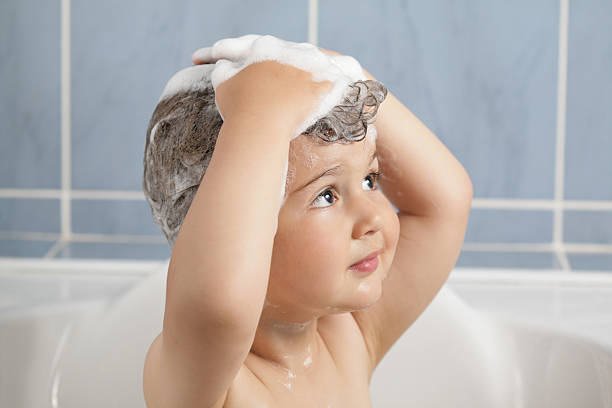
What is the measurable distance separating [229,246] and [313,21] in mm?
887

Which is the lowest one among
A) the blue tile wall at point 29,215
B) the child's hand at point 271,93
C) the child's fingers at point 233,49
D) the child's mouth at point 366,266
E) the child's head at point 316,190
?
the blue tile wall at point 29,215

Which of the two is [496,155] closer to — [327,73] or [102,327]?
[102,327]

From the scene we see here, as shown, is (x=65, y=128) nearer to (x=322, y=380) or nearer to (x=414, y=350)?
(x=414, y=350)

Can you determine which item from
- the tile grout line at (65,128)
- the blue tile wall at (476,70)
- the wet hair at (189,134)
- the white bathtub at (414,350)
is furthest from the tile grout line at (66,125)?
the wet hair at (189,134)

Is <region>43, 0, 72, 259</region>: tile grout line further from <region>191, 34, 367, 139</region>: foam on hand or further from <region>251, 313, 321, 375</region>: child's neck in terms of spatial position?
<region>191, 34, 367, 139</region>: foam on hand

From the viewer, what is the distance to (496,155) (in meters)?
1.36

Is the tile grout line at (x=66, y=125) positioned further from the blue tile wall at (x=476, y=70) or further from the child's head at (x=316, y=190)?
the child's head at (x=316, y=190)

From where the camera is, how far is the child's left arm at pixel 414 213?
29.4 inches

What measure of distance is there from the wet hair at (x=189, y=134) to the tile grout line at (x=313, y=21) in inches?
27.3

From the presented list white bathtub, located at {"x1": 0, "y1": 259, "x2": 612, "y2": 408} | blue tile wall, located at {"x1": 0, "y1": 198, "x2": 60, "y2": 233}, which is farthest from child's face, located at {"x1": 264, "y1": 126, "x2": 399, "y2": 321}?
blue tile wall, located at {"x1": 0, "y1": 198, "x2": 60, "y2": 233}

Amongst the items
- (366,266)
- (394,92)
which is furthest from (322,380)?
(394,92)

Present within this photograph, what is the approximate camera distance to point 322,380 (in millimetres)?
757

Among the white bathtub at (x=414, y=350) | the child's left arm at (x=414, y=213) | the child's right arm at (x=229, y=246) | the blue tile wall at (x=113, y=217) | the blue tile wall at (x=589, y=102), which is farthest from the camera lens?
the blue tile wall at (x=113, y=217)

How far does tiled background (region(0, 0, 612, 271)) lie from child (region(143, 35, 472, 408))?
21.2 inches
